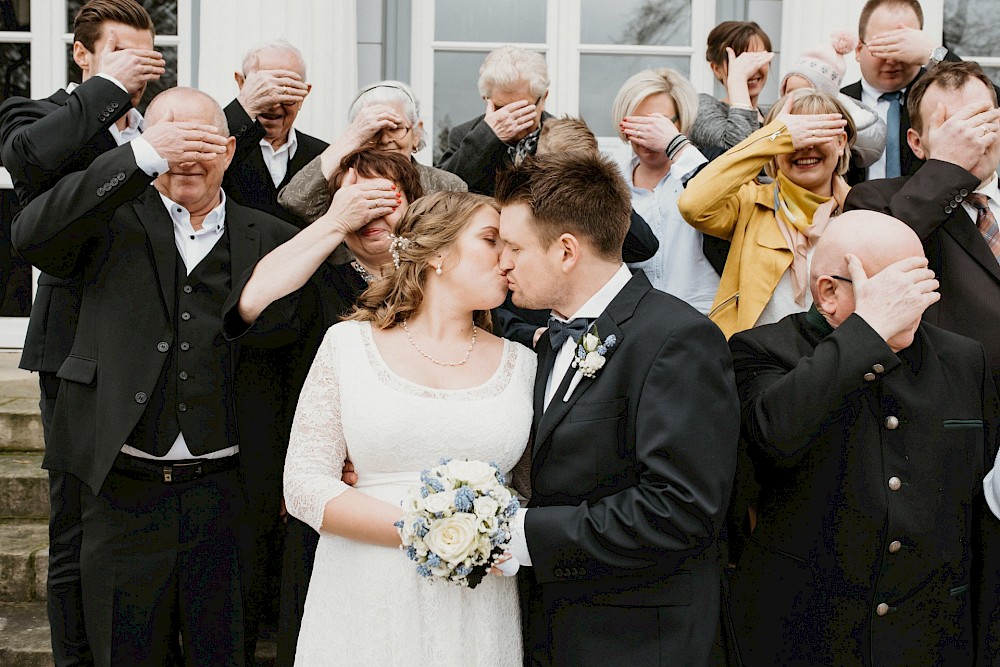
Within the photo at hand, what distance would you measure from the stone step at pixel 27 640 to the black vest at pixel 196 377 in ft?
4.23

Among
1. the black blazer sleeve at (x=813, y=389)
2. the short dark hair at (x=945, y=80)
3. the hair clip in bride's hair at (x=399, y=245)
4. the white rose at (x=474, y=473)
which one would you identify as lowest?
the white rose at (x=474, y=473)

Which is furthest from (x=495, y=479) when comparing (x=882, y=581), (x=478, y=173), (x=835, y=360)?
(x=478, y=173)

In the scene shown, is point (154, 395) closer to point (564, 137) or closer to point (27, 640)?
point (27, 640)

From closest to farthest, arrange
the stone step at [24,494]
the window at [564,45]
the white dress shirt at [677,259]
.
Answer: the white dress shirt at [677,259] < the stone step at [24,494] < the window at [564,45]

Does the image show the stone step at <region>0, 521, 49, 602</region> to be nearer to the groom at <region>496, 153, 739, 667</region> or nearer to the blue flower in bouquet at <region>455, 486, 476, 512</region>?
the groom at <region>496, 153, 739, 667</region>

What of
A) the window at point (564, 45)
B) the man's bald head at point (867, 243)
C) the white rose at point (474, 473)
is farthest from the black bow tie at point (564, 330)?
the window at point (564, 45)

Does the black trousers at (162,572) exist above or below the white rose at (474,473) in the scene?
below

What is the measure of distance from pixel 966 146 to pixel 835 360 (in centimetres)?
120

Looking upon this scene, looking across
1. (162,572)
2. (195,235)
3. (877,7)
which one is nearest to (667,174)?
(877,7)

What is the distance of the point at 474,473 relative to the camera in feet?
7.74

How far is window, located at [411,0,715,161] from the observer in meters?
6.34

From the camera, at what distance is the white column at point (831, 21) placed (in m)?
5.73

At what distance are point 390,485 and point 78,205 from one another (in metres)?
1.27

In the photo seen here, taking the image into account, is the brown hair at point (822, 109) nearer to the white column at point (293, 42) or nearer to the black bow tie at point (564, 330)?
the black bow tie at point (564, 330)
